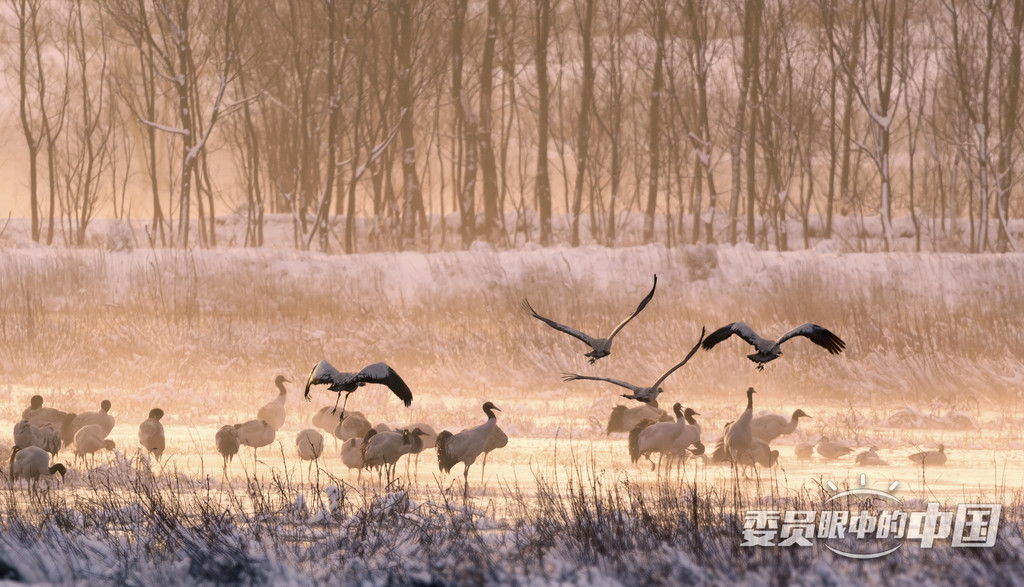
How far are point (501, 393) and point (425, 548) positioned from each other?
974 cm

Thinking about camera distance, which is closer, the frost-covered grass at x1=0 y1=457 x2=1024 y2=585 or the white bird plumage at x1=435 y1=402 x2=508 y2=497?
the frost-covered grass at x1=0 y1=457 x2=1024 y2=585

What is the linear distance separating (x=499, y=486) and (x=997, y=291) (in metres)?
12.9

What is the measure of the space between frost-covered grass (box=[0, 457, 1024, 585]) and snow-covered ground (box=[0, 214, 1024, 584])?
0.08ft

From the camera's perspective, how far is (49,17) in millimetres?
36000

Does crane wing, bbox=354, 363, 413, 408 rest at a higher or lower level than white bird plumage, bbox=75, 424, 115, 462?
higher

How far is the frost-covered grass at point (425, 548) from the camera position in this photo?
22.8 feet

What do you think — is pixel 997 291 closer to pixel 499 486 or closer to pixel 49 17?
pixel 499 486

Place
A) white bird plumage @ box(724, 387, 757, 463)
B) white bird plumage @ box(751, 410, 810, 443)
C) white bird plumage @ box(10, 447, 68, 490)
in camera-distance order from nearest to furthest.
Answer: white bird plumage @ box(10, 447, 68, 490)
white bird plumage @ box(724, 387, 757, 463)
white bird plumage @ box(751, 410, 810, 443)

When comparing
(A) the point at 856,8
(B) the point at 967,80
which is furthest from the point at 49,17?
(B) the point at 967,80

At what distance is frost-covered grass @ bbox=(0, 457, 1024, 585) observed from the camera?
694 cm

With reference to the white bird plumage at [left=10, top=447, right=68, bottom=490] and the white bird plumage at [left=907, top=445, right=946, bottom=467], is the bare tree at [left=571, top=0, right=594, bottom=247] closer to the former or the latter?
the white bird plumage at [left=907, top=445, right=946, bottom=467]

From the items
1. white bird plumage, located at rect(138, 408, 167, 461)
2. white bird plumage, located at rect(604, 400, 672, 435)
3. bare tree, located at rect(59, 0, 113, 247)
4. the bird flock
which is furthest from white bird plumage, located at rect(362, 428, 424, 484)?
bare tree, located at rect(59, 0, 113, 247)

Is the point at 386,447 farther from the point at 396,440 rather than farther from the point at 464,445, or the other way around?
the point at 464,445

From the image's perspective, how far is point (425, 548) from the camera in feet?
24.4
